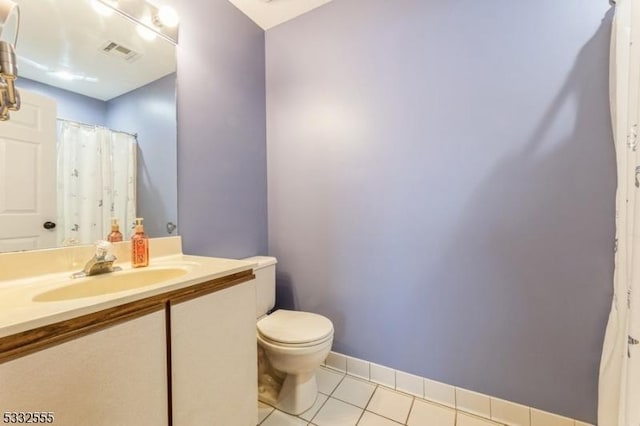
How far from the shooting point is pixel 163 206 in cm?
130

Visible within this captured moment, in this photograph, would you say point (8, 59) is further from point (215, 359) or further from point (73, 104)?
point (215, 359)

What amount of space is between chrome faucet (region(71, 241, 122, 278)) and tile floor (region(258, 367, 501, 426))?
1.00 m

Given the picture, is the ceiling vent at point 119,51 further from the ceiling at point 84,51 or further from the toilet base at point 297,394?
the toilet base at point 297,394

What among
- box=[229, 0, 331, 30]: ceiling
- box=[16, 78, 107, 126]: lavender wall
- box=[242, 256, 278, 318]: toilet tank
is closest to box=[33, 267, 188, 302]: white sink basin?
box=[242, 256, 278, 318]: toilet tank

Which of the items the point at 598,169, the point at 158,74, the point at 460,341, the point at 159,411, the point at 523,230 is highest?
the point at 158,74

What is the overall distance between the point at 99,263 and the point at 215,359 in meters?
0.55

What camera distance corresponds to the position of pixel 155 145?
1282 mm

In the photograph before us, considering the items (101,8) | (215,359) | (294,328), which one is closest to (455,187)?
(294,328)

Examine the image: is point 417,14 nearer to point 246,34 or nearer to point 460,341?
point 246,34

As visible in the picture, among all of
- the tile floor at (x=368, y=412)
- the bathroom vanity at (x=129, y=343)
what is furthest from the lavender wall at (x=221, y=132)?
the tile floor at (x=368, y=412)

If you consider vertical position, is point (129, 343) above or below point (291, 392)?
above

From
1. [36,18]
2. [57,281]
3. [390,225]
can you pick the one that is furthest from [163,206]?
[390,225]

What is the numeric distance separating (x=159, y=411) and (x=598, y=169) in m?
1.80

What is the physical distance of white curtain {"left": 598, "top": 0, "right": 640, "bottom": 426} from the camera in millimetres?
711
